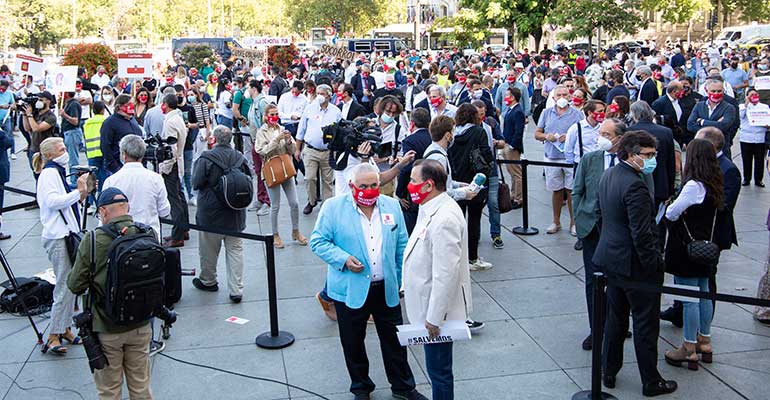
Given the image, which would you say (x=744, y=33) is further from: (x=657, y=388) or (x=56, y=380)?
(x=56, y=380)

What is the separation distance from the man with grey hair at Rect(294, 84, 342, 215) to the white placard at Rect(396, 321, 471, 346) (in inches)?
247

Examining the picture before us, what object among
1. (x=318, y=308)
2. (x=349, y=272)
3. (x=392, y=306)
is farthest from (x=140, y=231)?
(x=318, y=308)

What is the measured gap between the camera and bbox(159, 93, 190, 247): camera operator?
34.7 ft

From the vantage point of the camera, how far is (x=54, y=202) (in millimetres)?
6922

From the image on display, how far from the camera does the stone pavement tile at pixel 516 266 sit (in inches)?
362

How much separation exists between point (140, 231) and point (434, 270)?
193 centimetres

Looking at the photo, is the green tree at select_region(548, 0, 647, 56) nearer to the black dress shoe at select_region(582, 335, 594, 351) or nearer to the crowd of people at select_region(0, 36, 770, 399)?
the crowd of people at select_region(0, 36, 770, 399)

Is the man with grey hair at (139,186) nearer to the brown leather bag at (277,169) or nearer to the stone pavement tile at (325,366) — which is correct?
the stone pavement tile at (325,366)

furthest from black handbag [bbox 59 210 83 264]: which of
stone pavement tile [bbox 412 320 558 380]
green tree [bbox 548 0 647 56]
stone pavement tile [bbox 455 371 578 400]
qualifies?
green tree [bbox 548 0 647 56]

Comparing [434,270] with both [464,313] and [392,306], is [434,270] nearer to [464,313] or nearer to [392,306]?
[464,313]

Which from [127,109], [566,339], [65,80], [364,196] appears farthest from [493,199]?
Result: [65,80]

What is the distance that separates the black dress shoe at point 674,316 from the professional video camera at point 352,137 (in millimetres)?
3127

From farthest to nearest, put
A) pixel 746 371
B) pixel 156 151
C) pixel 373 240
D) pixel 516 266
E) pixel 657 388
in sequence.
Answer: pixel 516 266
pixel 156 151
pixel 746 371
pixel 657 388
pixel 373 240

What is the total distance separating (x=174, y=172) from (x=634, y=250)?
21.8 feet
